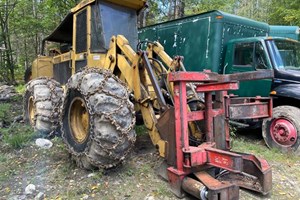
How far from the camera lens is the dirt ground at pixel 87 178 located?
309cm

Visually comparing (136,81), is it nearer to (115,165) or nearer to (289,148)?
(115,165)

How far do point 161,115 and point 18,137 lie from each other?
2669 mm

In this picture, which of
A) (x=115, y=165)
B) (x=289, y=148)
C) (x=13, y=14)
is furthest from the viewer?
(x=13, y=14)

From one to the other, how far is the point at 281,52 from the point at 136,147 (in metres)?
3.51

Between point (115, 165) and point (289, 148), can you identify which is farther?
point (289, 148)

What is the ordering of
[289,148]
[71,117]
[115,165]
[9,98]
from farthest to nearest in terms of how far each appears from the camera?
[9,98], [289,148], [71,117], [115,165]

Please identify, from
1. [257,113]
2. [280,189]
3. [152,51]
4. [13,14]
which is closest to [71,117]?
[152,51]

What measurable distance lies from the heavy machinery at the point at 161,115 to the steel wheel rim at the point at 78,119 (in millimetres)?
13

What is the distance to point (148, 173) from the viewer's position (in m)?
3.57

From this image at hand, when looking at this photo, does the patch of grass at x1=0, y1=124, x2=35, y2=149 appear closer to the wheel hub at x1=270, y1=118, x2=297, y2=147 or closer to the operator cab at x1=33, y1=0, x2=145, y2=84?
the operator cab at x1=33, y1=0, x2=145, y2=84

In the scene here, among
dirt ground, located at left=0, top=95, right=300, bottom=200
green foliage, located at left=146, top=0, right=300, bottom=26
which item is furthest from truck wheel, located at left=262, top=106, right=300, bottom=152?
green foliage, located at left=146, top=0, right=300, bottom=26

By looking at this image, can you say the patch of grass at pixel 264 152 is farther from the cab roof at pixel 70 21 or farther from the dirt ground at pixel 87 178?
the cab roof at pixel 70 21

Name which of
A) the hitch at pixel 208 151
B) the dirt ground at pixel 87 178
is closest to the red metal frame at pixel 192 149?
the hitch at pixel 208 151

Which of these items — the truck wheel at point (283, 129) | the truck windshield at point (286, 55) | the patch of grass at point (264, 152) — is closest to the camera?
the patch of grass at point (264, 152)
